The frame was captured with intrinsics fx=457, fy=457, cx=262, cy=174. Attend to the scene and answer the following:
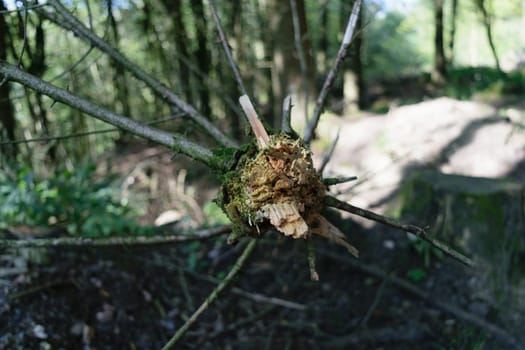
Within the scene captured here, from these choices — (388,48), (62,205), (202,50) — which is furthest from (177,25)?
(388,48)

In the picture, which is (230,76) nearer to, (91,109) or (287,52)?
(287,52)

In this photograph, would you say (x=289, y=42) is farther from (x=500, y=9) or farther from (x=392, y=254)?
(x=500, y=9)

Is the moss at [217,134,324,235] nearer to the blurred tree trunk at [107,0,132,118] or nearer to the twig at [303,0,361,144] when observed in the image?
the twig at [303,0,361,144]

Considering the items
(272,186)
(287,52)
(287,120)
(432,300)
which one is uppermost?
(287,52)

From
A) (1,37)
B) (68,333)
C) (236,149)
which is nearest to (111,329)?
(68,333)

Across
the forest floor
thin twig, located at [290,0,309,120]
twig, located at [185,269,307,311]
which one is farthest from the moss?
twig, located at [185,269,307,311]

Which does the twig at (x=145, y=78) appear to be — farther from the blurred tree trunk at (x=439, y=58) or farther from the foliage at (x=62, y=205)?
the blurred tree trunk at (x=439, y=58)
